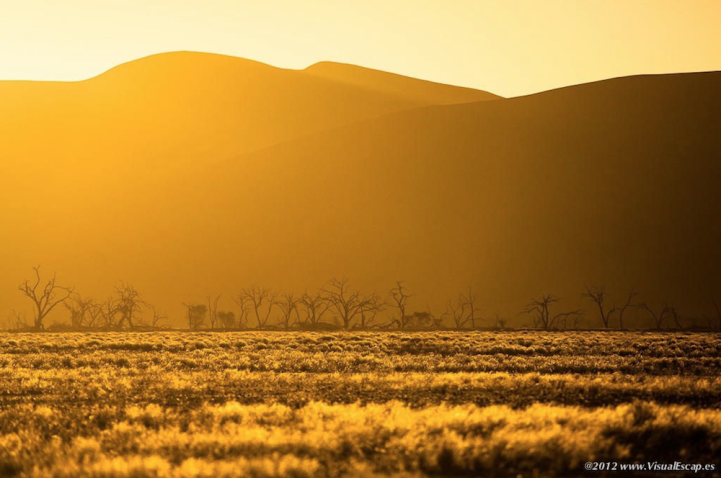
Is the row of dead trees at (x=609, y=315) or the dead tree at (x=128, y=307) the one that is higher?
the dead tree at (x=128, y=307)

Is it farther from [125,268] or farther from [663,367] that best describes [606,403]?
[125,268]

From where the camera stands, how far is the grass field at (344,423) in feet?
32.6

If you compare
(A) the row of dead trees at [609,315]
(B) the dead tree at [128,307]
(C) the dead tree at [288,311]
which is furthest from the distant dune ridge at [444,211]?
(B) the dead tree at [128,307]

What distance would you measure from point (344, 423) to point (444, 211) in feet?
376

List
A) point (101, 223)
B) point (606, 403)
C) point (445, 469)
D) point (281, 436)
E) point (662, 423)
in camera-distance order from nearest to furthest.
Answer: point (445, 469) < point (281, 436) < point (662, 423) < point (606, 403) < point (101, 223)

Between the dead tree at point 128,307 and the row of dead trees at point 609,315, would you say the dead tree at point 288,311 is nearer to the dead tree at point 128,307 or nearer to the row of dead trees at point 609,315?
the dead tree at point 128,307

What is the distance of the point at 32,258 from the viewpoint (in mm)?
130125

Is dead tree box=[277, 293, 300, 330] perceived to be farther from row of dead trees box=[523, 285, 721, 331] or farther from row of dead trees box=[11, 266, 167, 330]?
row of dead trees box=[523, 285, 721, 331]

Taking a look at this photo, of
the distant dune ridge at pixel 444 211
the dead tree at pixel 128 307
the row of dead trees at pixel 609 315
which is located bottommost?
the row of dead trees at pixel 609 315

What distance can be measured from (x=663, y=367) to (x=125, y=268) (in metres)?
108

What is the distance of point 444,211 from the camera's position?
413ft

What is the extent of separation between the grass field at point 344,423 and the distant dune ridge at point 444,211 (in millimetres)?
87180

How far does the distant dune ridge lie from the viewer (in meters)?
111

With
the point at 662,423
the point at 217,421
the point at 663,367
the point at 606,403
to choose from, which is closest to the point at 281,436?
the point at 217,421
